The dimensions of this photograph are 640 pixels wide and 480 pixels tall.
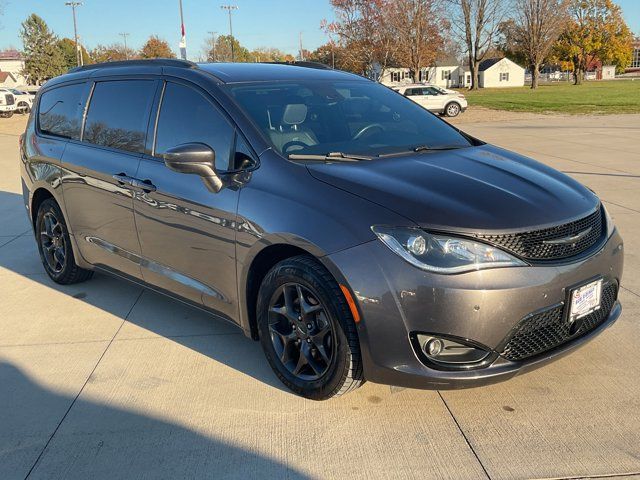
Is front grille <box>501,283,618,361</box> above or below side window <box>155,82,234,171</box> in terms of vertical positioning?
below

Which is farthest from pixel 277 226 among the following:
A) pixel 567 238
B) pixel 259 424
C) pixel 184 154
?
pixel 567 238

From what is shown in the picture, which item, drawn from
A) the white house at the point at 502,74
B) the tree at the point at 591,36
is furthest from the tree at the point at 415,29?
the white house at the point at 502,74

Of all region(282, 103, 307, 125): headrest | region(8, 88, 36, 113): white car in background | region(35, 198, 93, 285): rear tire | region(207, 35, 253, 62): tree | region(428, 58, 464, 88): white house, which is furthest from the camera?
region(428, 58, 464, 88): white house

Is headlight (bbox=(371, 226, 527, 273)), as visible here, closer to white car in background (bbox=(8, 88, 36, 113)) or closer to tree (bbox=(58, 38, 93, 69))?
white car in background (bbox=(8, 88, 36, 113))

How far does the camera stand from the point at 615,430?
9.82 ft

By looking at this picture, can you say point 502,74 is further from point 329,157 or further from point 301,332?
point 301,332

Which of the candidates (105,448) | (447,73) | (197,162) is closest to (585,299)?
(197,162)

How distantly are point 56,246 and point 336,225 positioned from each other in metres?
3.39

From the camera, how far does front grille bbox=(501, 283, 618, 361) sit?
2.87 meters

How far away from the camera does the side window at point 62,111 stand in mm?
4953

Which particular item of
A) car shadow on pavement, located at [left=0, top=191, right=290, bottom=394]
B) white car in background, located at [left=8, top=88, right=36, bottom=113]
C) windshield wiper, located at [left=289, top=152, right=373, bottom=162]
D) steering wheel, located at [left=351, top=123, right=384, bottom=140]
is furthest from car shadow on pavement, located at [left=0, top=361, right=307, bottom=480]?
white car in background, located at [left=8, top=88, right=36, bottom=113]

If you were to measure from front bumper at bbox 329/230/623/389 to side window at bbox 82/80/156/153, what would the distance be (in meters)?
2.05

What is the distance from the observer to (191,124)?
387 cm

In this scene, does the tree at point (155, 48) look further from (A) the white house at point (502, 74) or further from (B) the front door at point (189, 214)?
(B) the front door at point (189, 214)
